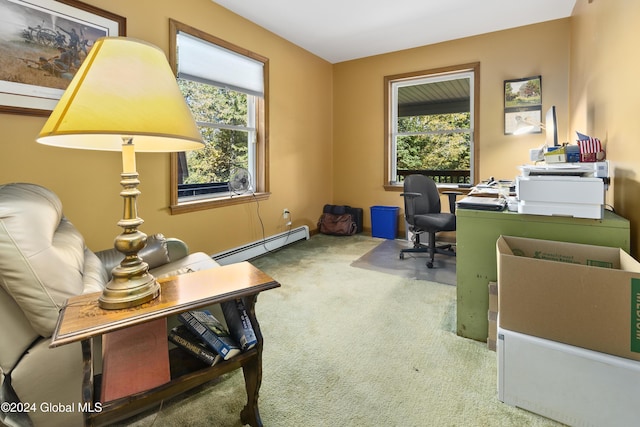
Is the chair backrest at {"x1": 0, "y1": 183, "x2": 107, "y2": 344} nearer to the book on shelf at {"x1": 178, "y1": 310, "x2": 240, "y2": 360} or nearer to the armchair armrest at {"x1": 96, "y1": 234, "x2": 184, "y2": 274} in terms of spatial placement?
the book on shelf at {"x1": 178, "y1": 310, "x2": 240, "y2": 360}

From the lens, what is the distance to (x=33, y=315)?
1.00 meters

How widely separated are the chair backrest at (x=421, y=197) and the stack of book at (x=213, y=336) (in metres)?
2.59

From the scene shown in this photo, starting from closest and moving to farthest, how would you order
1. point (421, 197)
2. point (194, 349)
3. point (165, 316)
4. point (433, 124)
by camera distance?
point (165, 316), point (194, 349), point (421, 197), point (433, 124)

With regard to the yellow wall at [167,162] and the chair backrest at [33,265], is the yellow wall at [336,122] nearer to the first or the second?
the yellow wall at [167,162]

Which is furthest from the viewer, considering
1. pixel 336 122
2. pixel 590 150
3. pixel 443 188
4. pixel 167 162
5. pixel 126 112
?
pixel 336 122

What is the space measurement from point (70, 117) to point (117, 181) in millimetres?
1888

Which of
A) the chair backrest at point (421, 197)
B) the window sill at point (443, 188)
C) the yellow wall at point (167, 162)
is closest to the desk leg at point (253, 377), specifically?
the yellow wall at point (167, 162)

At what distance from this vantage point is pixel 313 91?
15.4 ft

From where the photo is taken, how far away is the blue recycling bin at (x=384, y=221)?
4559mm

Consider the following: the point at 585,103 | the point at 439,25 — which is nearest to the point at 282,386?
→ the point at 585,103

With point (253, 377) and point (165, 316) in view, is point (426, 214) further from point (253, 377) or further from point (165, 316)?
point (165, 316)

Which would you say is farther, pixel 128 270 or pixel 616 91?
pixel 616 91

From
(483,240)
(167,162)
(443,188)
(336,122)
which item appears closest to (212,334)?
(483,240)

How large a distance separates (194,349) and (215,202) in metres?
2.25
